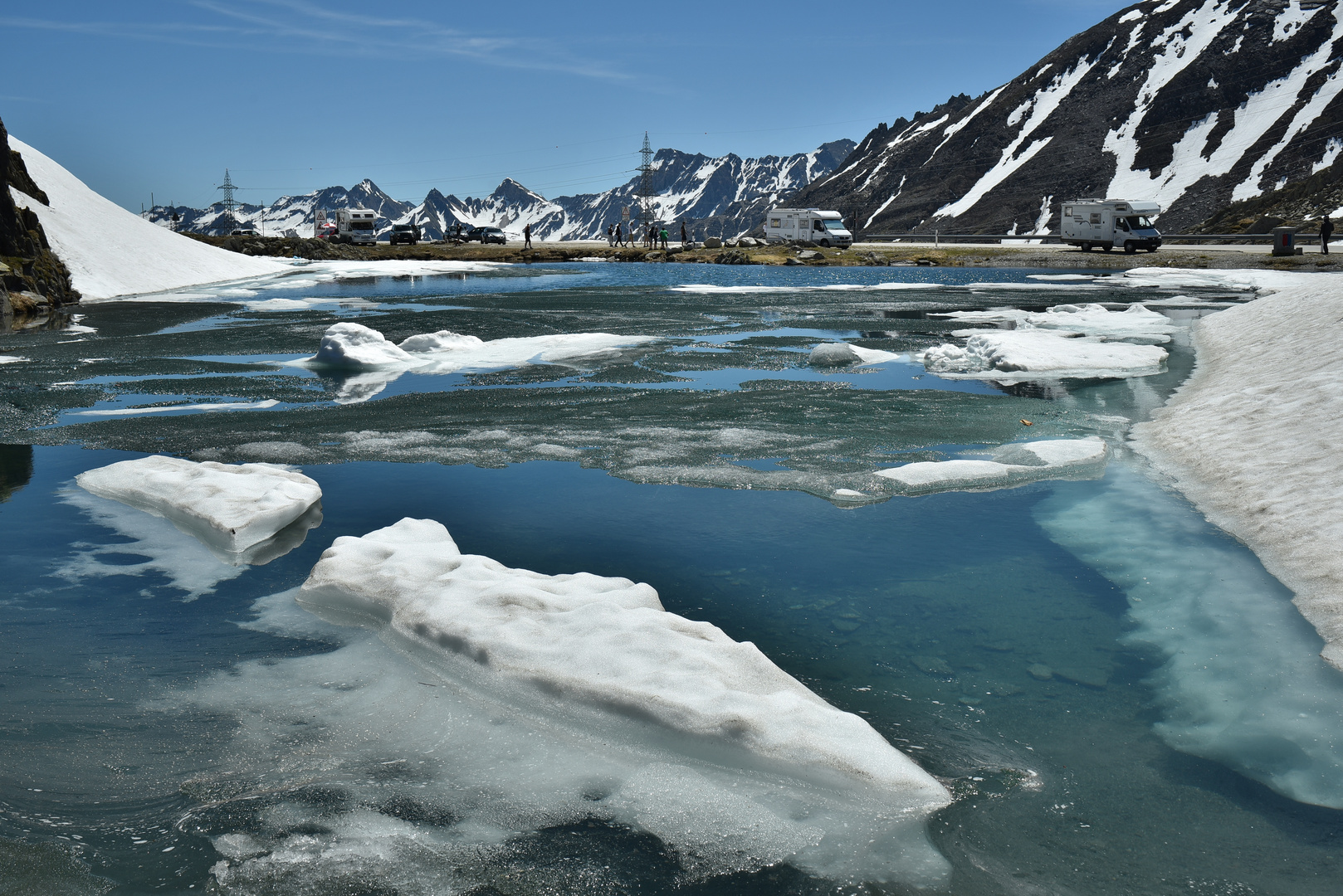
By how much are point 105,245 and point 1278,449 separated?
41268 mm

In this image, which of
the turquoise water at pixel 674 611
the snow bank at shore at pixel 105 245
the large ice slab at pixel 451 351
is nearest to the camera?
the turquoise water at pixel 674 611

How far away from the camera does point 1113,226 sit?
61594mm

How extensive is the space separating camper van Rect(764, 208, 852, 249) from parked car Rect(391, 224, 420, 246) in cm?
3703

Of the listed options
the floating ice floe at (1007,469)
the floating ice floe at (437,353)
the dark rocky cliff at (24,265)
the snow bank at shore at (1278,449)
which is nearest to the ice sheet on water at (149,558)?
the floating ice floe at (1007,469)

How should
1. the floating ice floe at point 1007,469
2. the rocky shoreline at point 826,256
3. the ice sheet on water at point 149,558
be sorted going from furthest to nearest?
1. the rocky shoreline at point 826,256
2. the floating ice floe at point 1007,469
3. the ice sheet on water at point 149,558

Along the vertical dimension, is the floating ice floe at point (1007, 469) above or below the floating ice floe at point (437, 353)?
below

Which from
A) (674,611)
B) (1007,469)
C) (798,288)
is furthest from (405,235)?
(674,611)

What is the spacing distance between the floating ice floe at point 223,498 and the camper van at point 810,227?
71295 millimetres

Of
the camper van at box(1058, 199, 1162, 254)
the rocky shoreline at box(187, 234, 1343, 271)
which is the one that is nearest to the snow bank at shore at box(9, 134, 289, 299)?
the rocky shoreline at box(187, 234, 1343, 271)

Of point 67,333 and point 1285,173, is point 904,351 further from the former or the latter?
point 1285,173

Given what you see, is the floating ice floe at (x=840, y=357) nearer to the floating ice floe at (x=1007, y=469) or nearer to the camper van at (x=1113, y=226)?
the floating ice floe at (x=1007, y=469)

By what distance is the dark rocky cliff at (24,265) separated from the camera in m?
26.0

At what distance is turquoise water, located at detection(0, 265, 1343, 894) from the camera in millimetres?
3732

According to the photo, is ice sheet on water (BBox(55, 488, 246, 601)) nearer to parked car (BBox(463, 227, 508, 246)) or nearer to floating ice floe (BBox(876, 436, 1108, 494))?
floating ice floe (BBox(876, 436, 1108, 494))
